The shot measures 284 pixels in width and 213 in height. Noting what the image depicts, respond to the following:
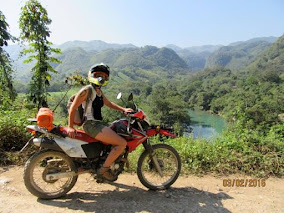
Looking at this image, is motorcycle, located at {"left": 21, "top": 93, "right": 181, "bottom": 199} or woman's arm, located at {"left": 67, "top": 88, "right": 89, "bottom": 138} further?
motorcycle, located at {"left": 21, "top": 93, "right": 181, "bottom": 199}

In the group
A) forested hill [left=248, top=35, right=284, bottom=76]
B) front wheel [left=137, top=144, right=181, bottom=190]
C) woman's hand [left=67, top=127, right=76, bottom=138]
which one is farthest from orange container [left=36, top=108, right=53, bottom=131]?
forested hill [left=248, top=35, right=284, bottom=76]

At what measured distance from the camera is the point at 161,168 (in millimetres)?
3779

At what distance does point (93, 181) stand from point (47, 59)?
19.2ft

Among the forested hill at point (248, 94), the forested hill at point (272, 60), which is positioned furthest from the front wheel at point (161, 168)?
the forested hill at point (272, 60)

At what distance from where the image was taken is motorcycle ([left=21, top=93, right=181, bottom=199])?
3150mm

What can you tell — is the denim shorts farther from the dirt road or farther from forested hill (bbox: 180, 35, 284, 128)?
forested hill (bbox: 180, 35, 284, 128)

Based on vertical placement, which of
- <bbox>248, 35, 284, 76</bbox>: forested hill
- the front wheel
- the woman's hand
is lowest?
the front wheel

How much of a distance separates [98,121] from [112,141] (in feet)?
1.15

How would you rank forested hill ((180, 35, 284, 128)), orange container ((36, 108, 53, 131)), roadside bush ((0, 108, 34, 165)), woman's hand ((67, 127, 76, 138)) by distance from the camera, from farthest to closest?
forested hill ((180, 35, 284, 128))
roadside bush ((0, 108, 34, 165))
woman's hand ((67, 127, 76, 138))
orange container ((36, 108, 53, 131))

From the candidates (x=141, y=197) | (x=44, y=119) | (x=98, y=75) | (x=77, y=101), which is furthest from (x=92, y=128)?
(x=141, y=197)

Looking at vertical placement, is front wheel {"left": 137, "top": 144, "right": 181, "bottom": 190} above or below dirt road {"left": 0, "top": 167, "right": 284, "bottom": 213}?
above

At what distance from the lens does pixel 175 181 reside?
3938 millimetres

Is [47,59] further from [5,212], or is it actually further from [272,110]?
[272,110]

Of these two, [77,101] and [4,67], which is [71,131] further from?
[4,67]
